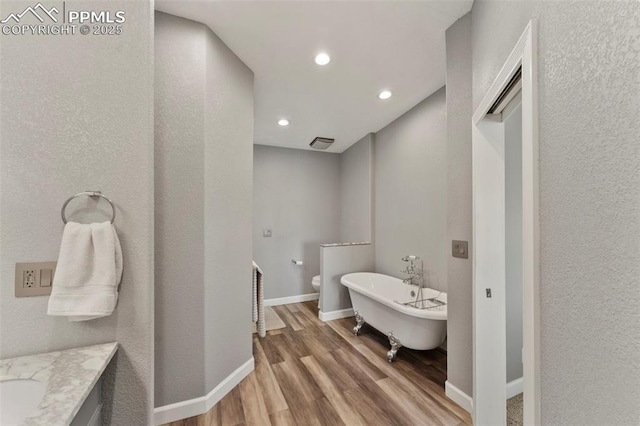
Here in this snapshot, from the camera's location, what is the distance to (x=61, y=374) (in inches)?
31.3

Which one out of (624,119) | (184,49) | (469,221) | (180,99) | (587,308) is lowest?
(587,308)

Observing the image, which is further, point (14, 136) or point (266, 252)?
point (266, 252)

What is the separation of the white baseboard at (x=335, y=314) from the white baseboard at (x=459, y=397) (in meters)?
1.69

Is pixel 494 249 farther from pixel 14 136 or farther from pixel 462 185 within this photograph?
pixel 14 136

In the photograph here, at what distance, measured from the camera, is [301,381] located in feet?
6.73

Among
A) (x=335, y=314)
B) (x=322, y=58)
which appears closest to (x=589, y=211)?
(x=322, y=58)

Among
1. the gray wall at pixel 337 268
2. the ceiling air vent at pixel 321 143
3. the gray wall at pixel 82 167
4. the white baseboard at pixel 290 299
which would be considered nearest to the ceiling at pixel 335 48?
the ceiling air vent at pixel 321 143

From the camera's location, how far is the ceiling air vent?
380 cm

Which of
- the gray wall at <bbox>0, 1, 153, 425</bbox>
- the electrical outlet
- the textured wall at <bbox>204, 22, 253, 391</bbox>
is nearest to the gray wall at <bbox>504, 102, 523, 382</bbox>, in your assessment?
the textured wall at <bbox>204, 22, 253, 391</bbox>

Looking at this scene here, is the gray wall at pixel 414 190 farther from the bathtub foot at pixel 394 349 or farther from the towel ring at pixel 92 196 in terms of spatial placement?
the towel ring at pixel 92 196

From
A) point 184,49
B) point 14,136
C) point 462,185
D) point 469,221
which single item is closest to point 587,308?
point 469,221

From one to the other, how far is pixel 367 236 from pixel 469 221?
2098 mm

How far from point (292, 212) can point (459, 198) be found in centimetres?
288

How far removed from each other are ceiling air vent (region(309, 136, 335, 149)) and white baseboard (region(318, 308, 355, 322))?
252cm
